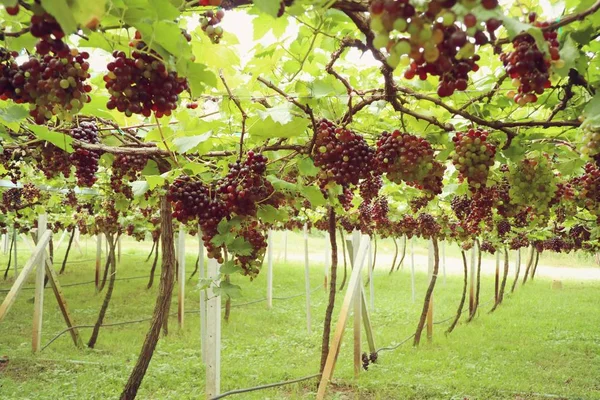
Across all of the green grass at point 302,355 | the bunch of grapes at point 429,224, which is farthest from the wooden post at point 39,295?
the bunch of grapes at point 429,224

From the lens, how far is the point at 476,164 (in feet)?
7.38

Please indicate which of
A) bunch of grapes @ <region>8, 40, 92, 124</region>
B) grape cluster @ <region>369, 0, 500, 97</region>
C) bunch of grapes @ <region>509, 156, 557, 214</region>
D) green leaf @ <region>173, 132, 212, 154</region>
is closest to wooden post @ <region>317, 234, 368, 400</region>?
bunch of grapes @ <region>509, 156, 557, 214</region>

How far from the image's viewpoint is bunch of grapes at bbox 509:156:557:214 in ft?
8.75

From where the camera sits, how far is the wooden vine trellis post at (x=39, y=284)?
619cm

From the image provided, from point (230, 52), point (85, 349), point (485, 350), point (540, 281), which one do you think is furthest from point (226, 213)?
point (540, 281)

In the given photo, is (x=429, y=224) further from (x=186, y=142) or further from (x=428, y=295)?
(x=186, y=142)

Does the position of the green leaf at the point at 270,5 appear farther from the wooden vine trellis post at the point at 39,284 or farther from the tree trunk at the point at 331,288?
the wooden vine trellis post at the point at 39,284

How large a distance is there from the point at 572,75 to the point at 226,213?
62.6 inches

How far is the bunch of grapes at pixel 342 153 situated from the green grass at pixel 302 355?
4.93 meters

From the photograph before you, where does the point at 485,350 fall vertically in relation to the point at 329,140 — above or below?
below

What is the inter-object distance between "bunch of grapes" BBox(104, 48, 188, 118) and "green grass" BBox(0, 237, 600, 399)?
5.72 meters

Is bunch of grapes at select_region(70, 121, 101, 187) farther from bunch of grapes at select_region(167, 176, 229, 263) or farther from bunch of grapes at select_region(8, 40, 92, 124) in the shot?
bunch of grapes at select_region(8, 40, 92, 124)

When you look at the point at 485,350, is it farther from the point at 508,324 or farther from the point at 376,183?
the point at 376,183

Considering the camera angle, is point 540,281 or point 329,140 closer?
point 329,140
